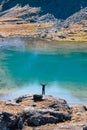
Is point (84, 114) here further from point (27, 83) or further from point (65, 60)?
point (65, 60)

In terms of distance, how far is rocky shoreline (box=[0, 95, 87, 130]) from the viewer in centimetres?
3291

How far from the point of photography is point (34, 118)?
33.9 m

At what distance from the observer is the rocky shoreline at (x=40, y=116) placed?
3291 centimetres

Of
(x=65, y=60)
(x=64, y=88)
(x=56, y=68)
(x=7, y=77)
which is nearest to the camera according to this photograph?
(x=64, y=88)

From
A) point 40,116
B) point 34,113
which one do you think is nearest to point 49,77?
point 34,113

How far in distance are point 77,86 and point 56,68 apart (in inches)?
1683

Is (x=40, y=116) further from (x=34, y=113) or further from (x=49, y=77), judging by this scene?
(x=49, y=77)

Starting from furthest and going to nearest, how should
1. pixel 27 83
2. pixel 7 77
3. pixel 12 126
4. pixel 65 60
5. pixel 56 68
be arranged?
pixel 65 60 < pixel 56 68 < pixel 7 77 < pixel 27 83 < pixel 12 126

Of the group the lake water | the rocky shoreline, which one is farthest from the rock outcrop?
the lake water

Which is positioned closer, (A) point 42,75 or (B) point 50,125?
(B) point 50,125

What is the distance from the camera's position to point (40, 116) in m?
34.1

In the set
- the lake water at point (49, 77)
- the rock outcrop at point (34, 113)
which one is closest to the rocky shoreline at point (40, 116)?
the rock outcrop at point (34, 113)

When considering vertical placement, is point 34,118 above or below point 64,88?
above

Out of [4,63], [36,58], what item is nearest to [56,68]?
[4,63]
